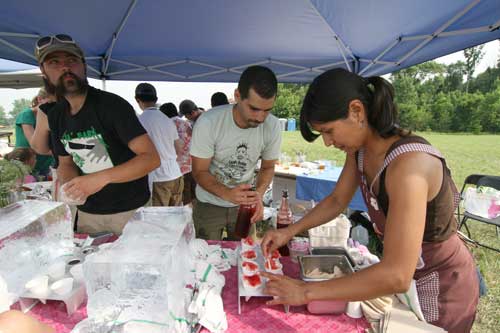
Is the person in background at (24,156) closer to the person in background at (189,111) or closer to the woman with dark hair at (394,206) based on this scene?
the person in background at (189,111)

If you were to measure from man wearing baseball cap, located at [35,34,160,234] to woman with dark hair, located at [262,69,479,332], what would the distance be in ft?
3.53

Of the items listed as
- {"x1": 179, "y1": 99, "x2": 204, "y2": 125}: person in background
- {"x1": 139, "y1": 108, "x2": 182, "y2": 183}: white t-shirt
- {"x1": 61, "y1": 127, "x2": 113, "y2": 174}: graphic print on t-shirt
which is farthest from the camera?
{"x1": 179, "y1": 99, "x2": 204, "y2": 125}: person in background

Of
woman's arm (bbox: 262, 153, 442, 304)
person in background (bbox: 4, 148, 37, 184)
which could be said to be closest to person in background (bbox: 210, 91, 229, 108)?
person in background (bbox: 4, 148, 37, 184)

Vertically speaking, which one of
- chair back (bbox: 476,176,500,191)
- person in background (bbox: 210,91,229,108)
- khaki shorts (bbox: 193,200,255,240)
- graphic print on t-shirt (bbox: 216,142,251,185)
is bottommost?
khaki shorts (bbox: 193,200,255,240)

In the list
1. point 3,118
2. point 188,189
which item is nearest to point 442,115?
point 188,189

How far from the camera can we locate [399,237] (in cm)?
97

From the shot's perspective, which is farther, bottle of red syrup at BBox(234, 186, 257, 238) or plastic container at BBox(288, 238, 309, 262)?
bottle of red syrup at BBox(234, 186, 257, 238)

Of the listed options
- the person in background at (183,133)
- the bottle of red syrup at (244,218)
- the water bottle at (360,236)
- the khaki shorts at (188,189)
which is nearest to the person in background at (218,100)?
the person in background at (183,133)

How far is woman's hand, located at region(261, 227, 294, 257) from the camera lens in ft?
5.06

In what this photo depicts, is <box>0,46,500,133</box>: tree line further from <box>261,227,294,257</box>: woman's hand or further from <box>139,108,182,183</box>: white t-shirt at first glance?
<box>261,227,294,257</box>: woman's hand

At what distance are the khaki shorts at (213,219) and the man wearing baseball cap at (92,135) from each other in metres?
0.65

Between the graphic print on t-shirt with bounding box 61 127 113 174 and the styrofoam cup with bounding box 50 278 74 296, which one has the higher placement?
the graphic print on t-shirt with bounding box 61 127 113 174

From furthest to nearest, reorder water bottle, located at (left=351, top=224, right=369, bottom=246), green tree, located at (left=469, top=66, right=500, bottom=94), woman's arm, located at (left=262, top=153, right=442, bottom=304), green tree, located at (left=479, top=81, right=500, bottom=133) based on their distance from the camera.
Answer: green tree, located at (left=469, top=66, right=500, bottom=94)
green tree, located at (left=479, top=81, right=500, bottom=133)
water bottle, located at (left=351, top=224, right=369, bottom=246)
woman's arm, located at (left=262, top=153, right=442, bottom=304)

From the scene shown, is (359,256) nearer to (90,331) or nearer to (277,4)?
(90,331)
